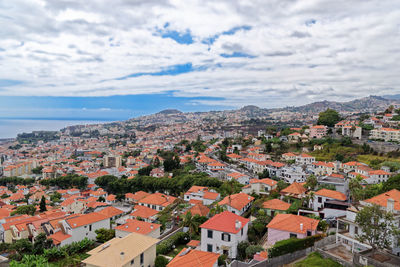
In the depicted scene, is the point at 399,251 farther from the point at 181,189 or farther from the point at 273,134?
the point at 273,134

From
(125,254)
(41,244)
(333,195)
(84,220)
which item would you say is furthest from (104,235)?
(333,195)

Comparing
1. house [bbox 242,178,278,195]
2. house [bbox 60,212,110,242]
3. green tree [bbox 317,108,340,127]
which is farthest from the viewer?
green tree [bbox 317,108,340,127]

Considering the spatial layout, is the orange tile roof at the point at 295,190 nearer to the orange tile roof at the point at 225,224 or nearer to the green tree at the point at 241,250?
the orange tile roof at the point at 225,224

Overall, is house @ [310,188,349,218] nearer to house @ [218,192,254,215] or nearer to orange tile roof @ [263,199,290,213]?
orange tile roof @ [263,199,290,213]

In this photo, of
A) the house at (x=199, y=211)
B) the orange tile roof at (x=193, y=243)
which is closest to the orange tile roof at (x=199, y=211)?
the house at (x=199, y=211)

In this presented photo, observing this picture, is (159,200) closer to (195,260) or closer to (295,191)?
(295,191)

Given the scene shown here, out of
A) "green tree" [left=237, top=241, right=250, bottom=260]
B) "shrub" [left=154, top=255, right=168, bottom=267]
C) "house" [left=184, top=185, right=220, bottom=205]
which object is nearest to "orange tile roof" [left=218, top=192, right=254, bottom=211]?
"house" [left=184, top=185, right=220, bottom=205]
